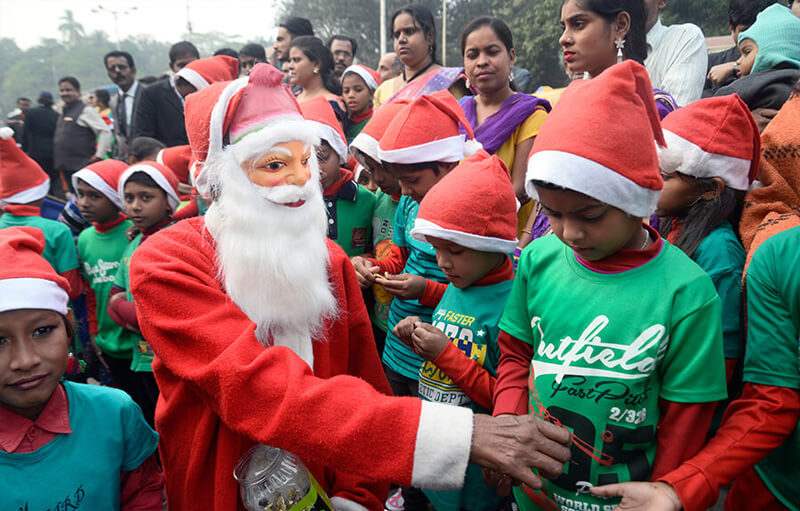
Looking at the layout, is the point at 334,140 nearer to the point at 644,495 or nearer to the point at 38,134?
the point at 644,495

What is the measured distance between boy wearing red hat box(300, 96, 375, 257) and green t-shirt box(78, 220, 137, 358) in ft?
5.58

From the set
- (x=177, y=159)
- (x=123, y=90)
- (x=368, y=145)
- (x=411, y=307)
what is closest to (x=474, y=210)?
(x=411, y=307)

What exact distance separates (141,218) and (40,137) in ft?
25.5

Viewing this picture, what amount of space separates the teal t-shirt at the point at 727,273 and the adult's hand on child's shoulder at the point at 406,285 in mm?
1284

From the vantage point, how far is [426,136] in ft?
10.3

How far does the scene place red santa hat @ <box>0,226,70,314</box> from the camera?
1759 millimetres

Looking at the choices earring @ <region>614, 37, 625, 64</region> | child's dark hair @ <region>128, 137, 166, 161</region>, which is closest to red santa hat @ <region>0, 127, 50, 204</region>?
child's dark hair @ <region>128, 137, 166, 161</region>

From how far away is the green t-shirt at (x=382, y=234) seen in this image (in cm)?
357

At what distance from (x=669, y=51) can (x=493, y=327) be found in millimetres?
2587

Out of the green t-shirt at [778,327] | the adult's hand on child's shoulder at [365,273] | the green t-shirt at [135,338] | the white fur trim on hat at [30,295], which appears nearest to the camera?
the green t-shirt at [778,327]

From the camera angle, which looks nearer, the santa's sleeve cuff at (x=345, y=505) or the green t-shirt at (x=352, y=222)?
the santa's sleeve cuff at (x=345, y=505)

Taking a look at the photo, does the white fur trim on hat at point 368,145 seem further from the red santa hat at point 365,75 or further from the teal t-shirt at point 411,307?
the red santa hat at point 365,75

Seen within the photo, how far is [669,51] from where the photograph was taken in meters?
3.55

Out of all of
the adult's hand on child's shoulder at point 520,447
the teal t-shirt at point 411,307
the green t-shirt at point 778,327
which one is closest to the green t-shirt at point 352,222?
the teal t-shirt at point 411,307
